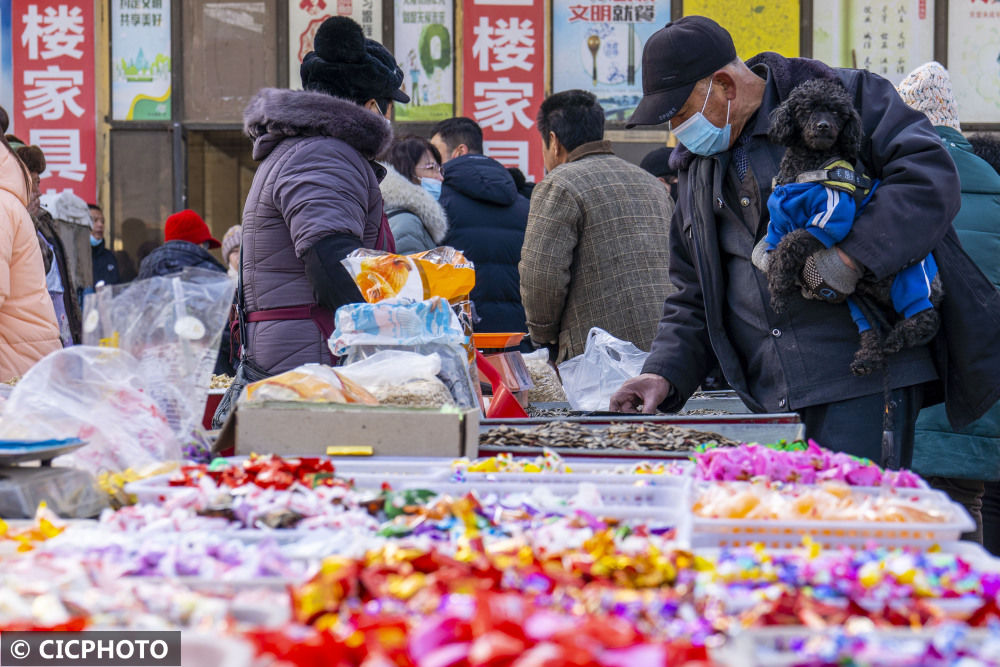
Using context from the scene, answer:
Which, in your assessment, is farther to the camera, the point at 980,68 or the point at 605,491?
the point at 980,68

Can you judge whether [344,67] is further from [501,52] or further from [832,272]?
[501,52]

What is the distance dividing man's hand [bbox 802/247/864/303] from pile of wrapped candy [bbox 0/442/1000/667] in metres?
0.85

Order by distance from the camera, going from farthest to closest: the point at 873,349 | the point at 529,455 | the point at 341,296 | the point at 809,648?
the point at 341,296
the point at 873,349
the point at 529,455
the point at 809,648

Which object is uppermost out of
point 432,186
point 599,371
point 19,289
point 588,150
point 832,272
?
point 588,150

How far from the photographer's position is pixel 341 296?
9.34 ft

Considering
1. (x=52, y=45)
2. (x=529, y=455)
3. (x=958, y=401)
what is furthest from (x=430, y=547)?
(x=52, y=45)

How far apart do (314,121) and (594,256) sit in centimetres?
127

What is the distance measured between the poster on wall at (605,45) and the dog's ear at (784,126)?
15.7ft

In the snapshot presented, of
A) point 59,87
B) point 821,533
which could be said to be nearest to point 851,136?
point 821,533

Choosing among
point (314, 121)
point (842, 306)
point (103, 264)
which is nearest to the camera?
point (842, 306)

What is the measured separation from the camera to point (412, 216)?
4.38m

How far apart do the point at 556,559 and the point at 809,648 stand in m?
0.34

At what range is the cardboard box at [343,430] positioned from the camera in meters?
1.94

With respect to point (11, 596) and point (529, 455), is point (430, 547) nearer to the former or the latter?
point (11, 596)
